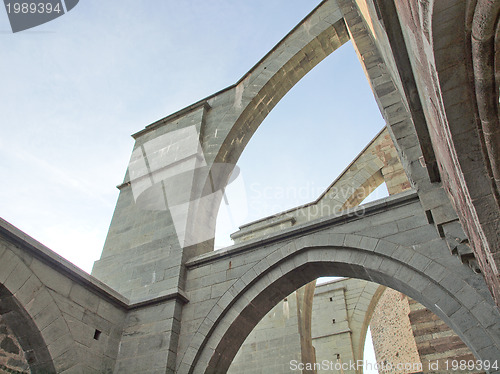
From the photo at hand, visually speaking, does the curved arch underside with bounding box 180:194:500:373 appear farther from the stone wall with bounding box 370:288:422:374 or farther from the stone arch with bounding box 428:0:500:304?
the stone wall with bounding box 370:288:422:374

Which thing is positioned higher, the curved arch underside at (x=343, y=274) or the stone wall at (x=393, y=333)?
the stone wall at (x=393, y=333)

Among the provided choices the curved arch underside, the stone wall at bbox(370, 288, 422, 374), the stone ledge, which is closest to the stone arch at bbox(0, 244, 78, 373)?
the curved arch underside

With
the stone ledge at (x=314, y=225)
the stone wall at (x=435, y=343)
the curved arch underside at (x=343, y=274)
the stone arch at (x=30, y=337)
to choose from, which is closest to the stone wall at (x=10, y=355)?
the stone arch at (x=30, y=337)

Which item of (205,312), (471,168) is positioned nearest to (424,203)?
(471,168)

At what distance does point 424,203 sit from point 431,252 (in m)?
0.47

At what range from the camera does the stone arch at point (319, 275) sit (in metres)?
3.69

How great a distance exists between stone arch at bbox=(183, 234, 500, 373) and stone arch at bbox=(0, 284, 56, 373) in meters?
1.43

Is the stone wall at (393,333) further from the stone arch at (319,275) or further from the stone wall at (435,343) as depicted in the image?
the stone arch at (319,275)

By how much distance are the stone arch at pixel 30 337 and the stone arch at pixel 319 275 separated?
143 centimetres

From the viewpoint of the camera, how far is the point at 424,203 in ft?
13.1

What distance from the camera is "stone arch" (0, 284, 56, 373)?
4.08 m

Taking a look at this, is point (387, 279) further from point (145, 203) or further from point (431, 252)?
point (145, 203)

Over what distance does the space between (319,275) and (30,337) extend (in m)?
3.11

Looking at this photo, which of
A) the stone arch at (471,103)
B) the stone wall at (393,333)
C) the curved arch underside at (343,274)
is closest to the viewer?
the stone arch at (471,103)
